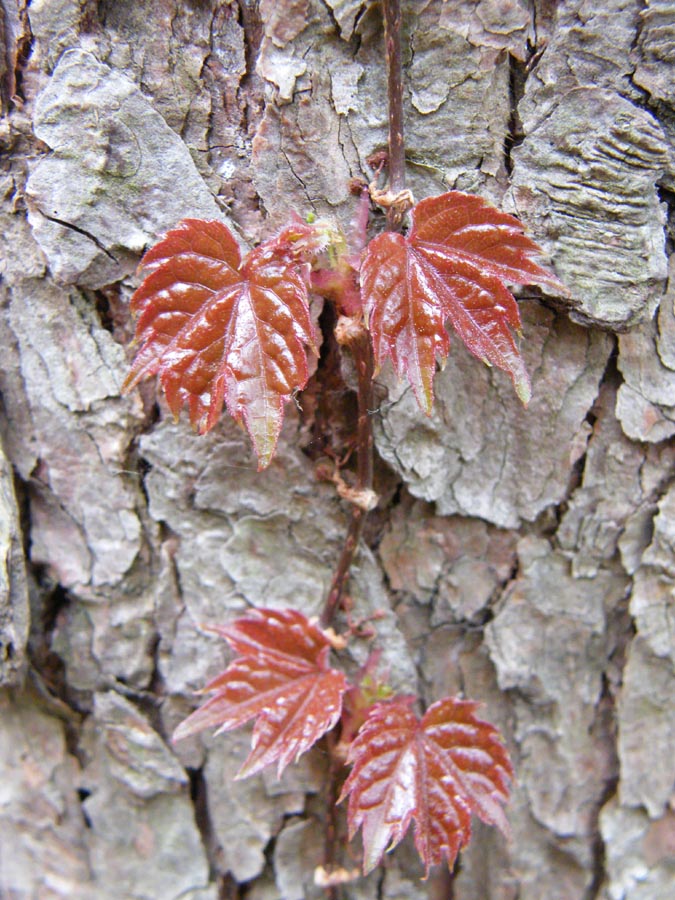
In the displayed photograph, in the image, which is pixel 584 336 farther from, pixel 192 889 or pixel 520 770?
pixel 192 889

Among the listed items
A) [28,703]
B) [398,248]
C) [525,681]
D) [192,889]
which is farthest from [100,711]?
[398,248]

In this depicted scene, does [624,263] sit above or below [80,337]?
above

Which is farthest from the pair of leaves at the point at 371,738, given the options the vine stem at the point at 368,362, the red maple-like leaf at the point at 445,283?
the red maple-like leaf at the point at 445,283

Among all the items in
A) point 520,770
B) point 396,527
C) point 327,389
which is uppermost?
point 327,389

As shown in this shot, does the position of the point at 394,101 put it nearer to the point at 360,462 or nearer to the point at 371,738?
the point at 360,462

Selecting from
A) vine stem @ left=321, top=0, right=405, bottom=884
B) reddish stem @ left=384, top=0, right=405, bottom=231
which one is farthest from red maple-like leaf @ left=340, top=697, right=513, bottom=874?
reddish stem @ left=384, top=0, right=405, bottom=231

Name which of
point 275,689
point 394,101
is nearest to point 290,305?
point 394,101

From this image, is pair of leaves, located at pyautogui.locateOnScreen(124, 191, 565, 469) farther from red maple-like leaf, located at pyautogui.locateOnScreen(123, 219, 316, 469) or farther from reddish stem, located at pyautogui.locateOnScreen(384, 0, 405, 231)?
reddish stem, located at pyautogui.locateOnScreen(384, 0, 405, 231)
